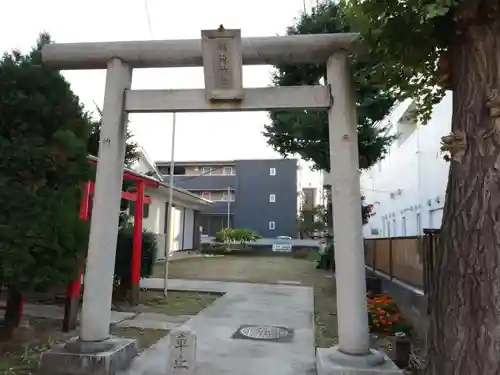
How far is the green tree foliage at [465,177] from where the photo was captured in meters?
2.87

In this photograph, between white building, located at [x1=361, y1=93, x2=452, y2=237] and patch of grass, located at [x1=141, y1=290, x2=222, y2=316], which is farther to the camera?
white building, located at [x1=361, y1=93, x2=452, y2=237]

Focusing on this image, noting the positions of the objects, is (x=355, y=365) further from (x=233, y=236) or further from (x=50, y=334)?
(x=233, y=236)

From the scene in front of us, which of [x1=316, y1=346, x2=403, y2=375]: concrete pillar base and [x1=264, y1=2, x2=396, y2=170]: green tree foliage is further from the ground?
[x1=264, y1=2, x2=396, y2=170]: green tree foliage

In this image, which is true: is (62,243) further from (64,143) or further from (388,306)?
(388,306)

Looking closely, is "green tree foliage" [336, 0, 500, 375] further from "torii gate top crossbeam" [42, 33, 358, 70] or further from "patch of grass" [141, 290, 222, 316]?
"patch of grass" [141, 290, 222, 316]

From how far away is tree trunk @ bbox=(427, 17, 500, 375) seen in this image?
2.85 meters

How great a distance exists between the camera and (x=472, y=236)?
9.85 feet

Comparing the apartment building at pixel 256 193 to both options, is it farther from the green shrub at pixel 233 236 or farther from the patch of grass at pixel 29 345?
the patch of grass at pixel 29 345

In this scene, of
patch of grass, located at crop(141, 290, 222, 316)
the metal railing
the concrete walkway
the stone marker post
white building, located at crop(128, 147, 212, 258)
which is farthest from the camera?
white building, located at crop(128, 147, 212, 258)

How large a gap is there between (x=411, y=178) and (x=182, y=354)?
1192 cm

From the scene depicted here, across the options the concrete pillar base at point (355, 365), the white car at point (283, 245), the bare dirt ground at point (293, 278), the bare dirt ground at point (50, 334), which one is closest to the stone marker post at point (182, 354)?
the concrete pillar base at point (355, 365)

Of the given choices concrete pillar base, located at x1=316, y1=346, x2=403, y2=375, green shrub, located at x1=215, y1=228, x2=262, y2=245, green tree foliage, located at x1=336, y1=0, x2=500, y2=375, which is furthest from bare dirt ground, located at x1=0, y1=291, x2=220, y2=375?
green shrub, located at x1=215, y1=228, x2=262, y2=245

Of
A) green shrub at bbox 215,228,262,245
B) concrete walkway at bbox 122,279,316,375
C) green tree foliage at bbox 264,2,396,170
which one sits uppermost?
green tree foliage at bbox 264,2,396,170

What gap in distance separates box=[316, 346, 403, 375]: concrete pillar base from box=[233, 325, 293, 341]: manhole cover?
1.97 metres
